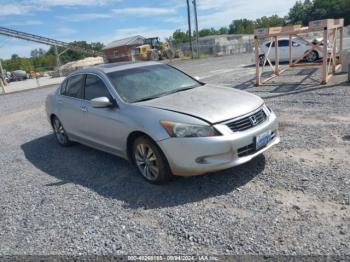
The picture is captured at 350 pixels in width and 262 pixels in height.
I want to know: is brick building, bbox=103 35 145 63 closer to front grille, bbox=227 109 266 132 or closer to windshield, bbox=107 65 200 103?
windshield, bbox=107 65 200 103

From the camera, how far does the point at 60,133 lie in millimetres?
6855

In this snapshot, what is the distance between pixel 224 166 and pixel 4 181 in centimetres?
366

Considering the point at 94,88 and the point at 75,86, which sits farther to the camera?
the point at 75,86

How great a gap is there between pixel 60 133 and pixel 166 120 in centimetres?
353

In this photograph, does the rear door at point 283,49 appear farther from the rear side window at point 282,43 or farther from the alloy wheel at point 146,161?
the alloy wheel at point 146,161

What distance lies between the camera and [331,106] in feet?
24.9

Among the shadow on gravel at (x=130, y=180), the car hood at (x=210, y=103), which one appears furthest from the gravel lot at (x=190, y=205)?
the car hood at (x=210, y=103)

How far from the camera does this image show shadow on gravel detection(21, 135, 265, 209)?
412 cm

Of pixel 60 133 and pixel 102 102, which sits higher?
pixel 102 102

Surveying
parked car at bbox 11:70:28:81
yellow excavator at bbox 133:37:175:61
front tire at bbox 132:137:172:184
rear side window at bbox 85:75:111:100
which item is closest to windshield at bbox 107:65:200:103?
rear side window at bbox 85:75:111:100

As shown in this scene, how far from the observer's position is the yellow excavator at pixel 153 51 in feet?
141

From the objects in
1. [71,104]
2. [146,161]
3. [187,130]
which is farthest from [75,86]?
[187,130]

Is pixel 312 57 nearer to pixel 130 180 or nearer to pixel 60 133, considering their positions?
pixel 60 133

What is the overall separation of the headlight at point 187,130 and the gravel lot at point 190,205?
2.44 feet
